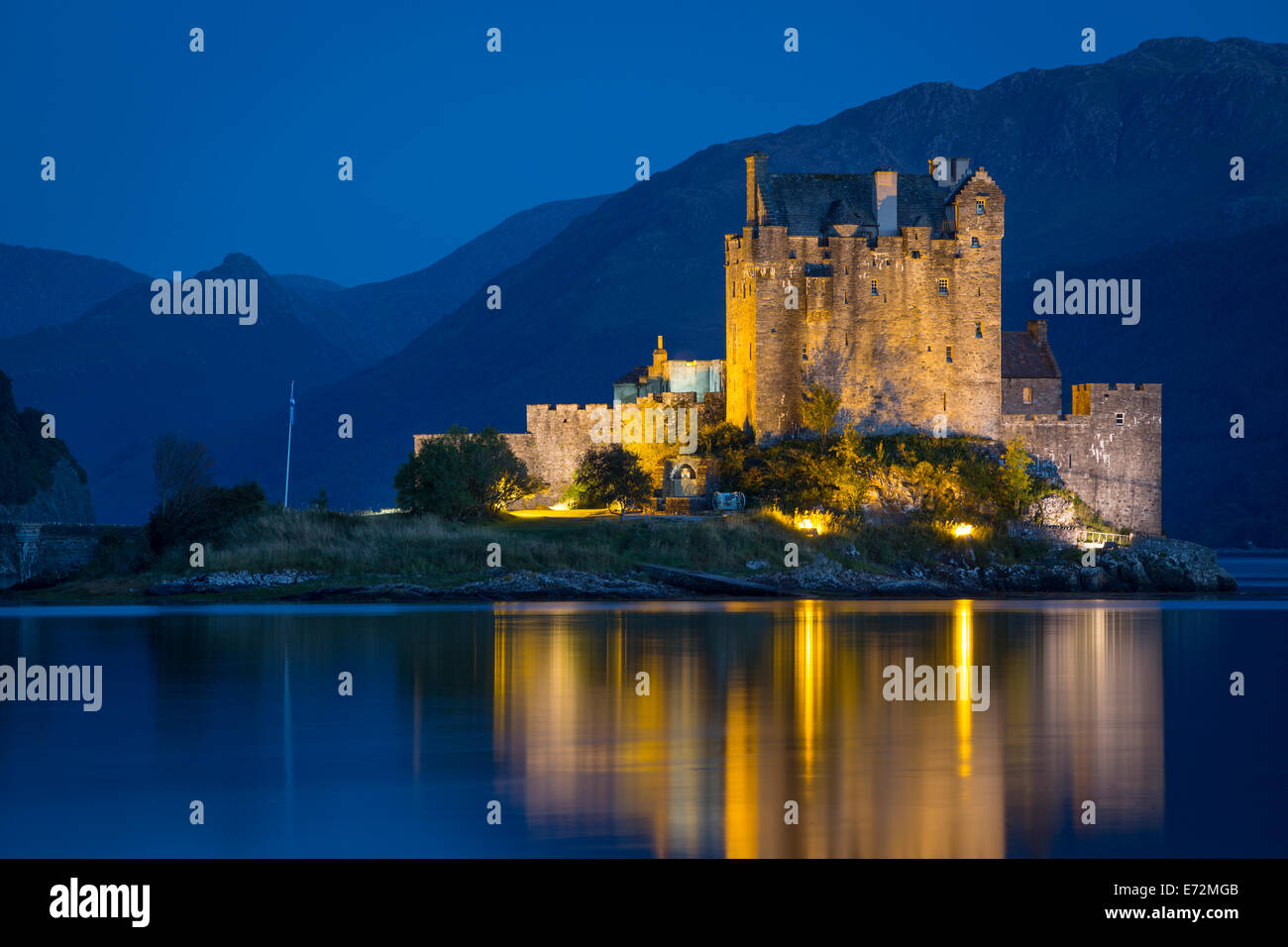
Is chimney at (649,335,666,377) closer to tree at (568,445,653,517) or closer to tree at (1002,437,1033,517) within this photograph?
tree at (568,445,653,517)

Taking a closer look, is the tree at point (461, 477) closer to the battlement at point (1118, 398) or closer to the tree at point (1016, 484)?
Answer: the tree at point (1016, 484)

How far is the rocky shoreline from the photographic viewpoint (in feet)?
187

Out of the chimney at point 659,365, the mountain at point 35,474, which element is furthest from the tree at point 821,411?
the mountain at point 35,474

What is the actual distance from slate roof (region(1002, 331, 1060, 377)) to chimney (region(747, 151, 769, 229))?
40.4 feet

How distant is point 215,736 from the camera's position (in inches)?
934

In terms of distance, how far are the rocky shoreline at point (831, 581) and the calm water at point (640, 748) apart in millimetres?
15500

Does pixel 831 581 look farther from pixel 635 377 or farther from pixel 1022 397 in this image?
pixel 635 377

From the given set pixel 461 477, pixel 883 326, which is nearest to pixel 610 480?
pixel 461 477

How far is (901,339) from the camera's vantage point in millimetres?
69375

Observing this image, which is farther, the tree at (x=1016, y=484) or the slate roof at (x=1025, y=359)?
the slate roof at (x=1025, y=359)

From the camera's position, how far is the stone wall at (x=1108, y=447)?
69250 millimetres

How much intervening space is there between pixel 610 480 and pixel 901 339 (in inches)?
517
